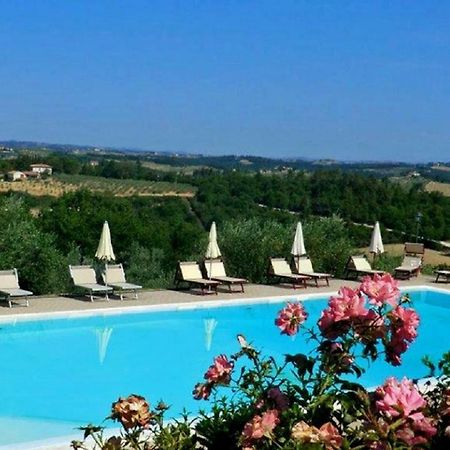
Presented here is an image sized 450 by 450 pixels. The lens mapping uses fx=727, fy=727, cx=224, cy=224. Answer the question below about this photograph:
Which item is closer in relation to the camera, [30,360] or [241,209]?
[30,360]

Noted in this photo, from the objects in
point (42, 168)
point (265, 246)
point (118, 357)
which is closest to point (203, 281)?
point (265, 246)

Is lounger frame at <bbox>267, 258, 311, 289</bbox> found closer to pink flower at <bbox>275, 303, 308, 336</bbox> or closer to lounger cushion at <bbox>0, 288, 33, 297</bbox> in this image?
lounger cushion at <bbox>0, 288, 33, 297</bbox>

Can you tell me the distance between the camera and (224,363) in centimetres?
304

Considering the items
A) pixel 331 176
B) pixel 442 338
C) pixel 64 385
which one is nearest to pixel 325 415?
pixel 64 385

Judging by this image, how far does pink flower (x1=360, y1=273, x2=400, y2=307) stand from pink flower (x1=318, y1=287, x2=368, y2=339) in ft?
0.12

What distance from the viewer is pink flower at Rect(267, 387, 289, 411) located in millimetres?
2818

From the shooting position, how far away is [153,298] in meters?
12.9

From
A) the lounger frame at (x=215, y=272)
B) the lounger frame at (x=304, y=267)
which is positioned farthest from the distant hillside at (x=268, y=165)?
the lounger frame at (x=215, y=272)

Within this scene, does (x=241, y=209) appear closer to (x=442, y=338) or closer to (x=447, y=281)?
(x=447, y=281)

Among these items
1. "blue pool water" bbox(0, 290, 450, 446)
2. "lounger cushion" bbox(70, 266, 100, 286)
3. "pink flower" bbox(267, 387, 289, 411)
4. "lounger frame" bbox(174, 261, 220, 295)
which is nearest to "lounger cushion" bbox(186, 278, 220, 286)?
"lounger frame" bbox(174, 261, 220, 295)

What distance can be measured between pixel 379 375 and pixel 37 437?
4.73 meters

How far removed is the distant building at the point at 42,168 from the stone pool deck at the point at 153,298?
51.6m

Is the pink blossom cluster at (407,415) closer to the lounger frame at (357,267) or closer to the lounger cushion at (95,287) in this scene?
the lounger cushion at (95,287)

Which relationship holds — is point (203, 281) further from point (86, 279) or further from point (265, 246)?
point (265, 246)
